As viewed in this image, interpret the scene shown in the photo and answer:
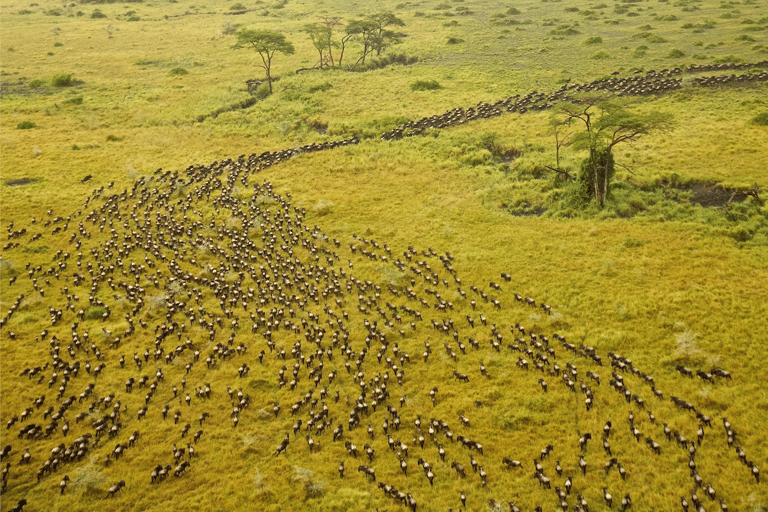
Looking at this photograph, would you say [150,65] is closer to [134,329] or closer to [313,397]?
[134,329]

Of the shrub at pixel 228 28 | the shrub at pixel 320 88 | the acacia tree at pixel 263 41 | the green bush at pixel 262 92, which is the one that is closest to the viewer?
the shrub at pixel 320 88

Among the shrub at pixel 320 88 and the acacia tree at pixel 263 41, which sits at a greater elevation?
the acacia tree at pixel 263 41

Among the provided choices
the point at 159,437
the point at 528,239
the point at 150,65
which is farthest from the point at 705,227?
the point at 150,65

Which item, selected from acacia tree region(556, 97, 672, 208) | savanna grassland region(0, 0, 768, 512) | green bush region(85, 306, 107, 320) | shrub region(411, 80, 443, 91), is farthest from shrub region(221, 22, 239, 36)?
green bush region(85, 306, 107, 320)

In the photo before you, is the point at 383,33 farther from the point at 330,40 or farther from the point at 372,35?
the point at 330,40

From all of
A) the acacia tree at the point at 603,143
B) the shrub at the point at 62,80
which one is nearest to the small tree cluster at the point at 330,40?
the shrub at the point at 62,80

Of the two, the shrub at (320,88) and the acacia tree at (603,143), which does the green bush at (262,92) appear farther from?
the acacia tree at (603,143)

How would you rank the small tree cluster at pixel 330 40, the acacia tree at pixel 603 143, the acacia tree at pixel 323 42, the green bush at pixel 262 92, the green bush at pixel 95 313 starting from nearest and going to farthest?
the green bush at pixel 95 313 → the acacia tree at pixel 603 143 → the green bush at pixel 262 92 → the small tree cluster at pixel 330 40 → the acacia tree at pixel 323 42
